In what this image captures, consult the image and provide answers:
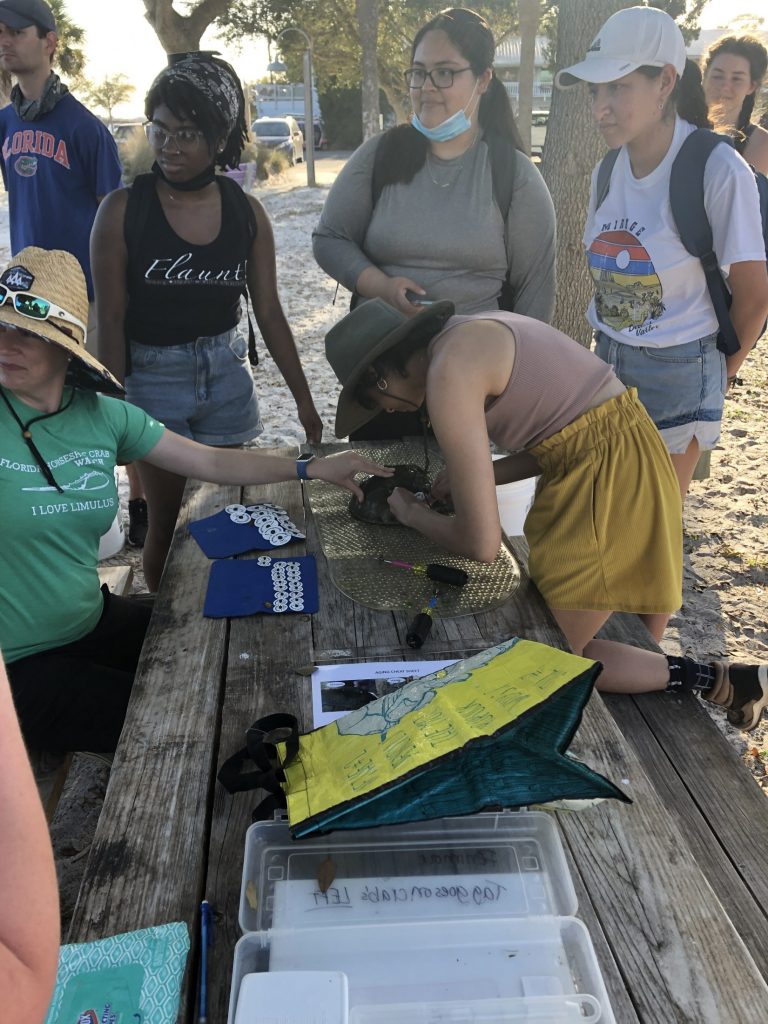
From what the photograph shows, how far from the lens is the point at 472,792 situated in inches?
41.5

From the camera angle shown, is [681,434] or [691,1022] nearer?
[691,1022]

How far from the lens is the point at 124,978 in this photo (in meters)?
0.98

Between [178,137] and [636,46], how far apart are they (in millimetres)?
1382

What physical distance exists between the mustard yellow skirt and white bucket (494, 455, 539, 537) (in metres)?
0.74

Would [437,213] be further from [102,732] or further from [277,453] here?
[102,732]

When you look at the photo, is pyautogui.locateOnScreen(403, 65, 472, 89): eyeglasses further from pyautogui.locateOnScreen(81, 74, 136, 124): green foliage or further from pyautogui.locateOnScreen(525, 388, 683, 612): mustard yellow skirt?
pyautogui.locateOnScreen(81, 74, 136, 124): green foliage

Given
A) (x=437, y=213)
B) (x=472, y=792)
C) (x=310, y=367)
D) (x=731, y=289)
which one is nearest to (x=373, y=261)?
(x=437, y=213)

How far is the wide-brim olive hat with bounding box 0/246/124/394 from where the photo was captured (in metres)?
1.71

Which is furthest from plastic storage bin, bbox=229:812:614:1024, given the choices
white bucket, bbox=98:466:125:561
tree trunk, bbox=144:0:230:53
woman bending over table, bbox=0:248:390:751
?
tree trunk, bbox=144:0:230:53

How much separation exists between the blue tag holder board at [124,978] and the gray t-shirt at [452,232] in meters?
2.11

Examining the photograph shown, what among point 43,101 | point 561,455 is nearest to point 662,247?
point 561,455

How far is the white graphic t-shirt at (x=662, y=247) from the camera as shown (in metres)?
2.31

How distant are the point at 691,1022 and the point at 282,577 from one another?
48.2 inches

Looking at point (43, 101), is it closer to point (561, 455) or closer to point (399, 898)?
point (561, 455)
